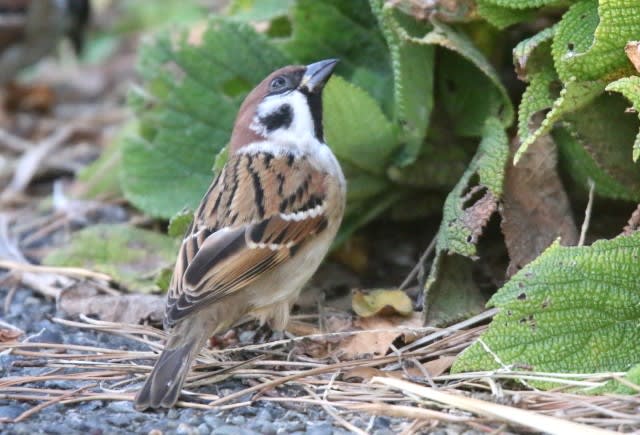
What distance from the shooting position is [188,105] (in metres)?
3.82

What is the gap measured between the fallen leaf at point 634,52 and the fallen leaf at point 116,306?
1686 mm

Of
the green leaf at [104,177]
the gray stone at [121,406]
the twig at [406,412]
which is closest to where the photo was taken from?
the twig at [406,412]

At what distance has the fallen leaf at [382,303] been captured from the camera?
3.07m

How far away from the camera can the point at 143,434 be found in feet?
7.66

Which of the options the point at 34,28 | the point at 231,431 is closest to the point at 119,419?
the point at 231,431

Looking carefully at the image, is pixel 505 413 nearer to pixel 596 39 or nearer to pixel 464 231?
pixel 464 231

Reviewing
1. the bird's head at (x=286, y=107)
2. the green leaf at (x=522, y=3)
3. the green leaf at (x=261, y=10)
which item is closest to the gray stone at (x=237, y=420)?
the bird's head at (x=286, y=107)

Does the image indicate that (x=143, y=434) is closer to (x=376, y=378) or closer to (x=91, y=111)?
(x=376, y=378)

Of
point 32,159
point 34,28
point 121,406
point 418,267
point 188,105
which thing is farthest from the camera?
point 34,28

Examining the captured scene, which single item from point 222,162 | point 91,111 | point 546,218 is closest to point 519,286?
point 546,218

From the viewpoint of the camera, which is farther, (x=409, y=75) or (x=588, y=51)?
(x=409, y=75)

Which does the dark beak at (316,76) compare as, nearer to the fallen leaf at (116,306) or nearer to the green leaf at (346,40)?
the green leaf at (346,40)

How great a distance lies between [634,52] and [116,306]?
6.03 ft

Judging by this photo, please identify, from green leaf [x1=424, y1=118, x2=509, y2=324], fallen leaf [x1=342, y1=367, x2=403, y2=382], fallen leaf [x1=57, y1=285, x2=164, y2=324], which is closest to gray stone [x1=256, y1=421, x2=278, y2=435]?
fallen leaf [x1=342, y1=367, x2=403, y2=382]
